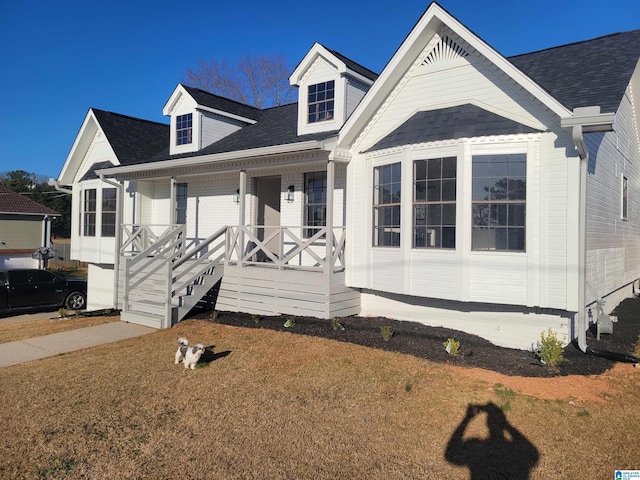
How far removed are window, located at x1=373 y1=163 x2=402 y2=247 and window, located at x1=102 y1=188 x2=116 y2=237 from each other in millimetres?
10483

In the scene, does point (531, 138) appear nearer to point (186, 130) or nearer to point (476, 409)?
point (476, 409)

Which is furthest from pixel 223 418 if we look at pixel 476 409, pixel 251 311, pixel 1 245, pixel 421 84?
pixel 1 245

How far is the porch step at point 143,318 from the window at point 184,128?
6.39 meters

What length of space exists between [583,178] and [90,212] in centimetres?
1569

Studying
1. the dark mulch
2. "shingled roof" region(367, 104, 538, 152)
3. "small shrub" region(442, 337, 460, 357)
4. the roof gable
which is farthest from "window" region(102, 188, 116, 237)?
"small shrub" region(442, 337, 460, 357)

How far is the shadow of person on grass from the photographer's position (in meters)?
4.25

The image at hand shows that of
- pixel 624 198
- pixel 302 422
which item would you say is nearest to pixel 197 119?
pixel 302 422

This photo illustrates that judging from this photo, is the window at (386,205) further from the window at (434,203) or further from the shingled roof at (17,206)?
the shingled roof at (17,206)

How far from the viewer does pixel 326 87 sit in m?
12.2

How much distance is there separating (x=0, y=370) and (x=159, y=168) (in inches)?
275

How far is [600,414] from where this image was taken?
17.4ft

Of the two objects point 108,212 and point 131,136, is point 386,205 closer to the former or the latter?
point 108,212

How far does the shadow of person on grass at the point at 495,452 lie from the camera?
14.0ft

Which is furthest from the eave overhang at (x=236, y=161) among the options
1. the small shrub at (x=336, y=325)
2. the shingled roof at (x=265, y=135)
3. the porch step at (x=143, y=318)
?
the porch step at (x=143, y=318)
